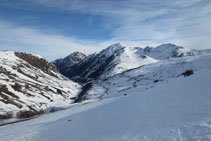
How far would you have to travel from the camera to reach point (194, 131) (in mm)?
7355

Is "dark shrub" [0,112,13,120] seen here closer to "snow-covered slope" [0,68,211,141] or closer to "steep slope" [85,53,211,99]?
"steep slope" [85,53,211,99]

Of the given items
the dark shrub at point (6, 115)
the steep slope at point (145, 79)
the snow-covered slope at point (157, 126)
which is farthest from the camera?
the steep slope at point (145, 79)

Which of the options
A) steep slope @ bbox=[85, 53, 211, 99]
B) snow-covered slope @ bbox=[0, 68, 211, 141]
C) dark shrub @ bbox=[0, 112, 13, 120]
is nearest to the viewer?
snow-covered slope @ bbox=[0, 68, 211, 141]

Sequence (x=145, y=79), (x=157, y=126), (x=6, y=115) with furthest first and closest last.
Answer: (x=145, y=79) → (x=6, y=115) → (x=157, y=126)

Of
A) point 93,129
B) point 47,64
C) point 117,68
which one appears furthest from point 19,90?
point 117,68

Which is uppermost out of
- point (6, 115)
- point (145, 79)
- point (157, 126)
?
point (157, 126)

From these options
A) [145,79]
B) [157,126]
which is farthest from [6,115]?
[145,79]

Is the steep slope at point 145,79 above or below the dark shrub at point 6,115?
above

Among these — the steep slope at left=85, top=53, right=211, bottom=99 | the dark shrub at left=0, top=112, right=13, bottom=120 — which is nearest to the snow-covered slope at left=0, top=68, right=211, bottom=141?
the steep slope at left=85, top=53, right=211, bottom=99

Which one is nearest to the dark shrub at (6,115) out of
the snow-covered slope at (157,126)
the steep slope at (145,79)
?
the steep slope at (145,79)

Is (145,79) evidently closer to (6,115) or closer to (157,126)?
(6,115)

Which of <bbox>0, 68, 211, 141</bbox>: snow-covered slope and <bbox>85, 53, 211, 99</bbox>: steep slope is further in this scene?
<bbox>85, 53, 211, 99</bbox>: steep slope

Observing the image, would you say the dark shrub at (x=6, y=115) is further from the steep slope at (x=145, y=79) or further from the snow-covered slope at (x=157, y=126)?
the snow-covered slope at (x=157, y=126)

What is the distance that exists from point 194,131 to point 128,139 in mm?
3862
